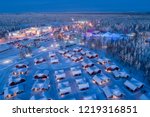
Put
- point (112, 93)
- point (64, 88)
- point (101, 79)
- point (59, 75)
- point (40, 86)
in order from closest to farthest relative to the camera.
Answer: point (112, 93)
point (64, 88)
point (40, 86)
point (101, 79)
point (59, 75)

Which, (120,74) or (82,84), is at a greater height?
(120,74)

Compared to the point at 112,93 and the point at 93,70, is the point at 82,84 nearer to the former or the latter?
the point at 112,93

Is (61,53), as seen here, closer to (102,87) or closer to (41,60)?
(41,60)

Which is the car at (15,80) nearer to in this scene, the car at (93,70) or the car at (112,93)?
the car at (93,70)

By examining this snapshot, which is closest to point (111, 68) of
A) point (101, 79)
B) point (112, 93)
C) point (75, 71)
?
point (101, 79)

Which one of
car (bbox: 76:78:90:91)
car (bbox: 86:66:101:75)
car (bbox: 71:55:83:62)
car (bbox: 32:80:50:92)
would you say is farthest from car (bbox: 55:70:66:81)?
car (bbox: 71:55:83:62)

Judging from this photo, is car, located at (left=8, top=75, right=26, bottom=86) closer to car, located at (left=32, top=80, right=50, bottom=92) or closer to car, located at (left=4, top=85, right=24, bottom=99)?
car, located at (left=4, top=85, right=24, bottom=99)
